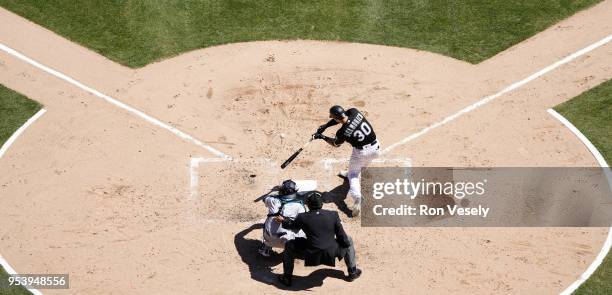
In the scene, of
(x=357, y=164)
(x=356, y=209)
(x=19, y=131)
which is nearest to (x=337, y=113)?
(x=357, y=164)

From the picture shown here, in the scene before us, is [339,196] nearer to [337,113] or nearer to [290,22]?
[337,113]

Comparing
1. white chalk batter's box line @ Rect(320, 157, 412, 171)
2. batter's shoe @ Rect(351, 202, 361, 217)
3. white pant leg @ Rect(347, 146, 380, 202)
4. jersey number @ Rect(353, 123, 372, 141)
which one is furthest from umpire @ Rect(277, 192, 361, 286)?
white chalk batter's box line @ Rect(320, 157, 412, 171)

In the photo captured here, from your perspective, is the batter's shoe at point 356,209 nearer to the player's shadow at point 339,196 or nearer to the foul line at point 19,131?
the player's shadow at point 339,196

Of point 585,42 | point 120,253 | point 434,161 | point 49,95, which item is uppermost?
point 585,42

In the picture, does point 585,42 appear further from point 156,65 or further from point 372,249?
point 156,65

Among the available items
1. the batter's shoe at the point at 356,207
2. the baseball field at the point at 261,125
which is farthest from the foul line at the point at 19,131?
the batter's shoe at the point at 356,207

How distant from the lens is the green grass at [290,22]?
20234mm

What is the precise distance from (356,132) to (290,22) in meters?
6.38

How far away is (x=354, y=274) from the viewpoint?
14.2m

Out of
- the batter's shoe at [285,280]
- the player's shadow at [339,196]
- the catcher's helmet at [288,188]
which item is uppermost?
the catcher's helmet at [288,188]

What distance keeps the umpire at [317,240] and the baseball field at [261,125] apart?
2.40ft

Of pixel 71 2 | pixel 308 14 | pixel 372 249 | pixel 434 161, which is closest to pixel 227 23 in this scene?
pixel 308 14

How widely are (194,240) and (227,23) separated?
7793mm

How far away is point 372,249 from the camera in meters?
15.0
